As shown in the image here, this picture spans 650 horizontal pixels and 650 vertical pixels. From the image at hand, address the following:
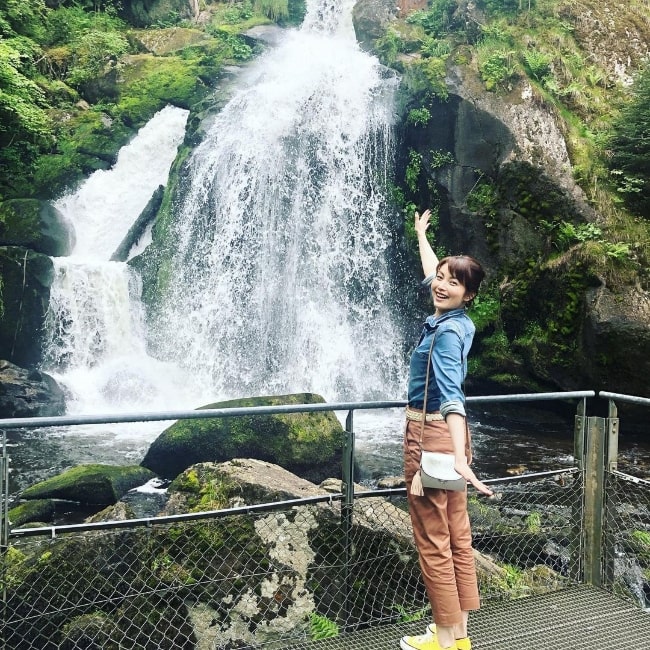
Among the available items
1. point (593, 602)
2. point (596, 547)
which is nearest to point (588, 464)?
point (596, 547)

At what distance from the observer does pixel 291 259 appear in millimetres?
15023

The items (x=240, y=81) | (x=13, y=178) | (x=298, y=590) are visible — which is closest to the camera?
(x=298, y=590)

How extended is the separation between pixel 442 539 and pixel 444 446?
44 centimetres

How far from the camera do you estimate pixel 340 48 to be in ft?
67.1

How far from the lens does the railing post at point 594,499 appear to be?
414 cm

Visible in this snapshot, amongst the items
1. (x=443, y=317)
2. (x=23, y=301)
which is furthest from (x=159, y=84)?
(x=443, y=317)

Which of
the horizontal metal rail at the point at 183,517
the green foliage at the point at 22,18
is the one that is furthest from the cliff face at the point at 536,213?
the green foliage at the point at 22,18

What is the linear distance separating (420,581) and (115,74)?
64.2 feet

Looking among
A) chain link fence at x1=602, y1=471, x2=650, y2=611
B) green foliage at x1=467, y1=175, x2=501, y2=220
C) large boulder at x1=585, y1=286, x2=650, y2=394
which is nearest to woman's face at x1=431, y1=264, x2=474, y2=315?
chain link fence at x1=602, y1=471, x2=650, y2=611

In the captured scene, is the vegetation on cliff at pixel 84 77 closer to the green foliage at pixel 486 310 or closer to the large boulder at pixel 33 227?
the large boulder at pixel 33 227

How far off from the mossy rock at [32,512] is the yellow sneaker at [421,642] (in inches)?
209

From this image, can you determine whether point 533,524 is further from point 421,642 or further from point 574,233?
point 574,233

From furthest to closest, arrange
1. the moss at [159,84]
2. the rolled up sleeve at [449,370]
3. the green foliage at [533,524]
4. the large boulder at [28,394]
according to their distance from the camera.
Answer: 1. the moss at [159,84]
2. the large boulder at [28,394]
3. the green foliage at [533,524]
4. the rolled up sleeve at [449,370]

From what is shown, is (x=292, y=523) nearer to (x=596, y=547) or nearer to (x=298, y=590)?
(x=298, y=590)
